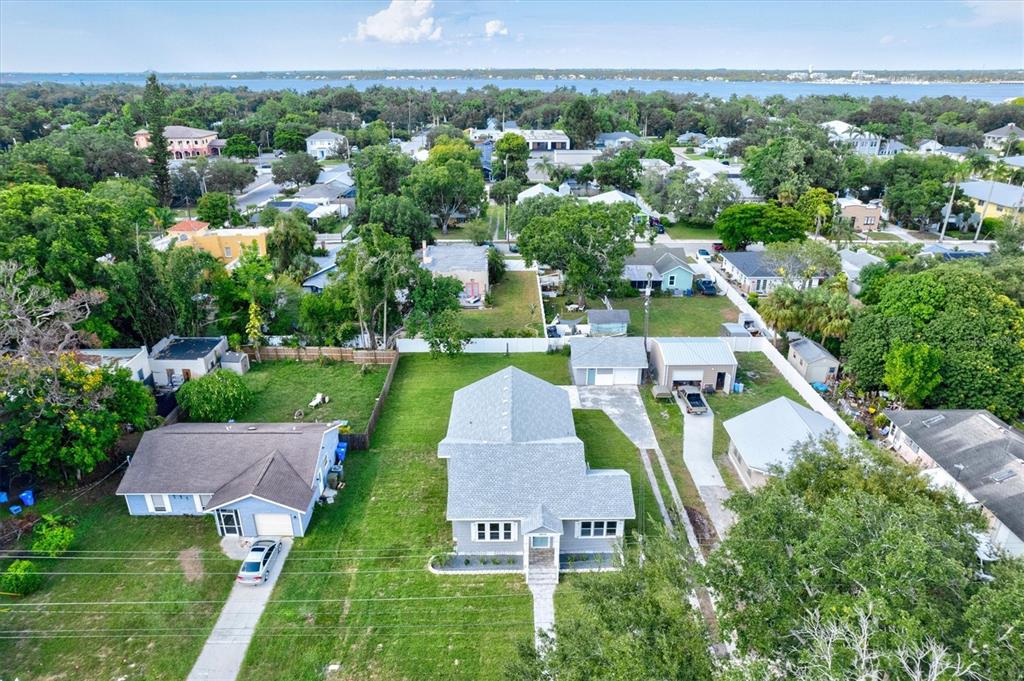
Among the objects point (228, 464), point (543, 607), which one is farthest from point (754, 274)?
point (228, 464)

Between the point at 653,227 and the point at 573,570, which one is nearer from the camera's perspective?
the point at 573,570

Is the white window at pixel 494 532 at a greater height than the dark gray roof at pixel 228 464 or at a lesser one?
lesser

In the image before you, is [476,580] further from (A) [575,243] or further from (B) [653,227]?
(B) [653,227]

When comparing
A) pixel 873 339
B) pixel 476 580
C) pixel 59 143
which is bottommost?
pixel 476 580

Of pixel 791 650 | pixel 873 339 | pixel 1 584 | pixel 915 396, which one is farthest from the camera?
pixel 873 339

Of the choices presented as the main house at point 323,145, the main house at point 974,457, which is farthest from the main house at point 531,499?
the main house at point 323,145

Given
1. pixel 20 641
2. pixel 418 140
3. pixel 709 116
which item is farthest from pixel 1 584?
pixel 709 116

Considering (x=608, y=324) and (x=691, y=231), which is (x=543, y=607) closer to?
(x=608, y=324)

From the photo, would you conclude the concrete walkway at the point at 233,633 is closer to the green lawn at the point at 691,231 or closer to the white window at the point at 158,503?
the white window at the point at 158,503
